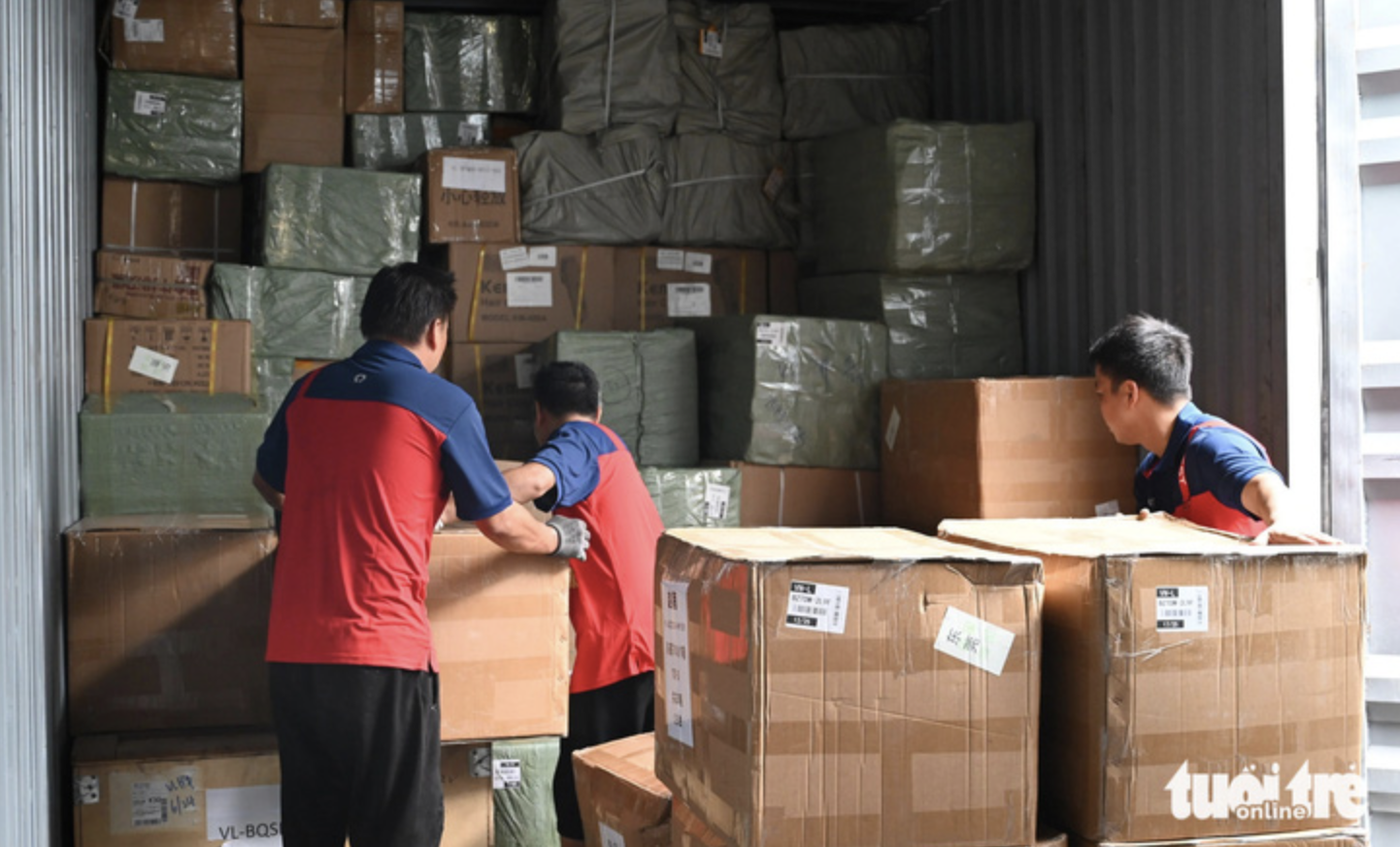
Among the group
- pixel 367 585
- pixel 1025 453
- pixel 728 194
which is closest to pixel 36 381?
pixel 367 585

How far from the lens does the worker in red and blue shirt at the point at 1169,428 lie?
3.11 meters

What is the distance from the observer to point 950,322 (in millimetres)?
5570

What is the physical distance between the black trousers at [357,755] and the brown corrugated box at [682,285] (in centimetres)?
288

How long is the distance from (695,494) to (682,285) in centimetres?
111

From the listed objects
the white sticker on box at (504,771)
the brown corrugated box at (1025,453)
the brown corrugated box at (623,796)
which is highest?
the brown corrugated box at (1025,453)

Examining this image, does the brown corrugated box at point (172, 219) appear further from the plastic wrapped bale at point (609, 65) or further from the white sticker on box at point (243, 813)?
the white sticker on box at point (243, 813)

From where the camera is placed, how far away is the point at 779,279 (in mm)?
6094

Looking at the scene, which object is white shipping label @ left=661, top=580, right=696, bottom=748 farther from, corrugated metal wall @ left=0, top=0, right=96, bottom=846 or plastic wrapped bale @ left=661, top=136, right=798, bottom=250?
plastic wrapped bale @ left=661, top=136, right=798, bottom=250

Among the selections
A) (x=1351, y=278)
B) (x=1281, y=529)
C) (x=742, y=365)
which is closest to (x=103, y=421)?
(x=742, y=365)

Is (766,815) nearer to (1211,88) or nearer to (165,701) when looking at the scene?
(165,701)

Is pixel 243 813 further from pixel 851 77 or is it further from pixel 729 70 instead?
pixel 851 77

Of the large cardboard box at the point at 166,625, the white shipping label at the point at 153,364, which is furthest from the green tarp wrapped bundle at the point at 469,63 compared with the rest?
the large cardboard box at the point at 166,625

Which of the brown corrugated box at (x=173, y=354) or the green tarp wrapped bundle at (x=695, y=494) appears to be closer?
the brown corrugated box at (x=173, y=354)

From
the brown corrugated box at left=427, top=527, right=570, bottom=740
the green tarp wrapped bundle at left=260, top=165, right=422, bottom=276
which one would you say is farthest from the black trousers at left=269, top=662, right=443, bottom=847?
the green tarp wrapped bundle at left=260, top=165, right=422, bottom=276
